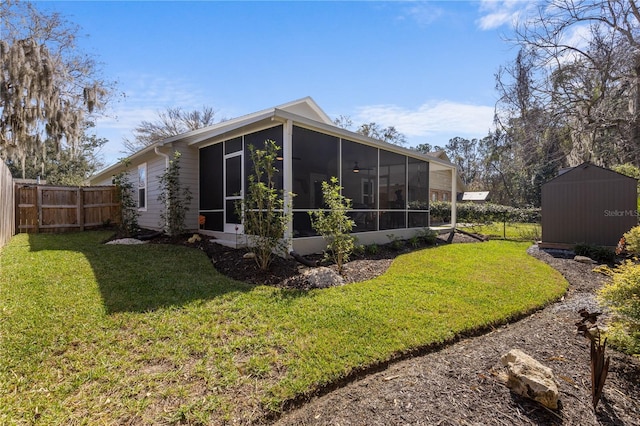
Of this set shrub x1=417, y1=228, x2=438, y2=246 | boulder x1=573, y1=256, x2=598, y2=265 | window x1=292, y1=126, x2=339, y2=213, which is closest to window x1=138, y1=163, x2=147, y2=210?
window x1=292, y1=126, x2=339, y2=213

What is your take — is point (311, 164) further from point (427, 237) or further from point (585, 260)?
point (585, 260)

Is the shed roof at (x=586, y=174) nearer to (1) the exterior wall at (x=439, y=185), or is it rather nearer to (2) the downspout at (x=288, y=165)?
(2) the downspout at (x=288, y=165)

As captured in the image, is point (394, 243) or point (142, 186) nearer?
point (394, 243)

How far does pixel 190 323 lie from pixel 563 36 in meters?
17.0

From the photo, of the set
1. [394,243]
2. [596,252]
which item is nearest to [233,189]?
[394,243]

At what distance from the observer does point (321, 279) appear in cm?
497

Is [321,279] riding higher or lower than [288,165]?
lower

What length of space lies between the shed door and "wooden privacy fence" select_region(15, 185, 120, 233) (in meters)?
4.79

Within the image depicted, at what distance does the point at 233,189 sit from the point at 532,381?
22.8 ft

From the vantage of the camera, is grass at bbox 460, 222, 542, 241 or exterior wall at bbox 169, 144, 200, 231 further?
grass at bbox 460, 222, 542, 241

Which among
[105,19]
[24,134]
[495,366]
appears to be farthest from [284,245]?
[24,134]

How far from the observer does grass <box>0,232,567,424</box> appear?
226 centimetres

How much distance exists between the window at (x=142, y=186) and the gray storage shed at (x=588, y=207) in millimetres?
13525

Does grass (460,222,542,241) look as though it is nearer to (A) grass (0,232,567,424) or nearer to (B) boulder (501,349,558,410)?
(A) grass (0,232,567,424)
